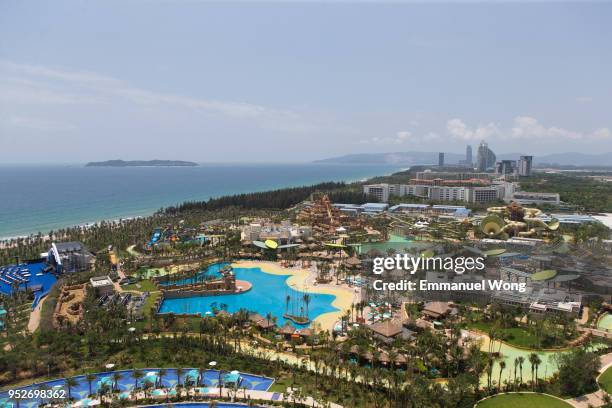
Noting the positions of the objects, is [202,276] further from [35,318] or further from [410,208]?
[410,208]

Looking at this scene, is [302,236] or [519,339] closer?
[519,339]

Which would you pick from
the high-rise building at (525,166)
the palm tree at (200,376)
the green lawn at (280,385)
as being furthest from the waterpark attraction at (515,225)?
the high-rise building at (525,166)

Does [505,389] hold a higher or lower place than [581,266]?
lower

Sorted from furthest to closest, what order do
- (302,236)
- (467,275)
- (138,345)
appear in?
(302,236)
(467,275)
(138,345)

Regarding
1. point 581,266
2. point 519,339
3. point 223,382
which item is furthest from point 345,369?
point 581,266

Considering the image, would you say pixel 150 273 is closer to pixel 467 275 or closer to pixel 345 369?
pixel 345 369

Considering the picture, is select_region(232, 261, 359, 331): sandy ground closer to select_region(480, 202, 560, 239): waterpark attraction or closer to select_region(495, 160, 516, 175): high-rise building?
select_region(480, 202, 560, 239): waterpark attraction
